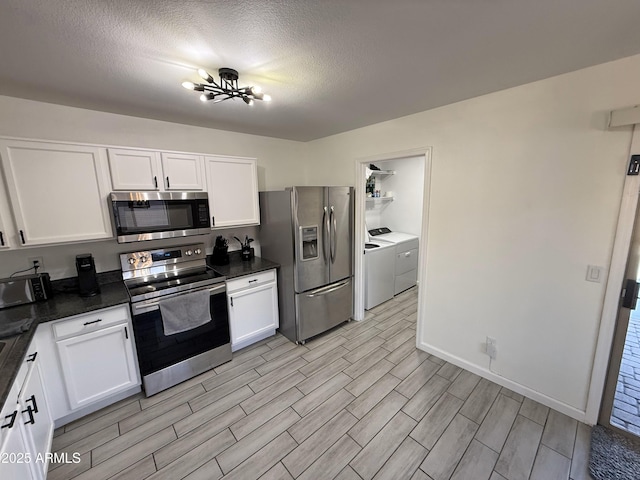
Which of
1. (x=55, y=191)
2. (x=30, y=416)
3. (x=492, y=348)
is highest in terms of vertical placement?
(x=55, y=191)

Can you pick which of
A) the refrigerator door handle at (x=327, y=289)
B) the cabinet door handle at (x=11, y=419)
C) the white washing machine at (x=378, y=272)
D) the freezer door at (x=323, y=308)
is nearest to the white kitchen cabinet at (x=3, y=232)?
the cabinet door handle at (x=11, y=419)

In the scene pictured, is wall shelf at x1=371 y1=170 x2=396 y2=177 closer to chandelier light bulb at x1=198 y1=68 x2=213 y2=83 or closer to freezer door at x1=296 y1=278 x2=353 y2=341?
freezer door at x1=296 y1=278 x2=353 y2=341

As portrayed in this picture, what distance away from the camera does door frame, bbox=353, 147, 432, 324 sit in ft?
8.25

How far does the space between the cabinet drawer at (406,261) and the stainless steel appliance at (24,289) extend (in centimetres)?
387

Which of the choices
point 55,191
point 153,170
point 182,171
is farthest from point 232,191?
point 55,191

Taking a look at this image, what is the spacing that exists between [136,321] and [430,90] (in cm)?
293

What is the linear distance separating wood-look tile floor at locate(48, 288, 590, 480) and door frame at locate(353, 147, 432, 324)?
2.66ft

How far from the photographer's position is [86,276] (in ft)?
6.67

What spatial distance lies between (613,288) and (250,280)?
9.46ft

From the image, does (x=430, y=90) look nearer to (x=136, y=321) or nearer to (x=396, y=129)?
(x=396, y=129)

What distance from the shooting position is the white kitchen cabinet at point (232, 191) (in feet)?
8.67

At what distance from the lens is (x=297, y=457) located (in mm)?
1690

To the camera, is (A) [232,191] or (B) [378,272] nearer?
(A) [232,191]

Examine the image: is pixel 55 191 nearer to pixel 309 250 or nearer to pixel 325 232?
pixel 309 250
